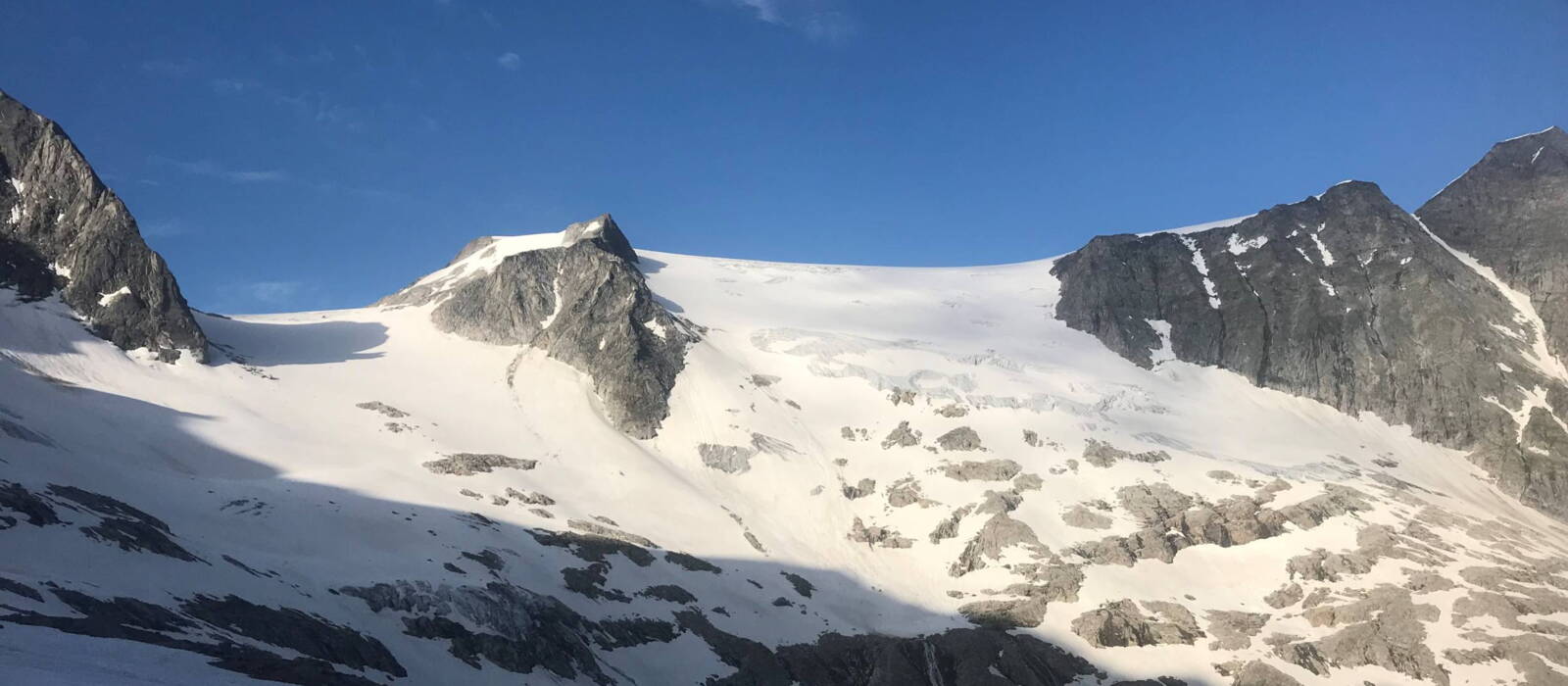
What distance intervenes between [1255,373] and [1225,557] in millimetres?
57056

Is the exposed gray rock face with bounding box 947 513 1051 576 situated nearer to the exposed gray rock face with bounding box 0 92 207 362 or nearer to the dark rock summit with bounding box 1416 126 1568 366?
the exposed gray rock face with bounding box 0 92 207 362

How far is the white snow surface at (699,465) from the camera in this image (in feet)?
218

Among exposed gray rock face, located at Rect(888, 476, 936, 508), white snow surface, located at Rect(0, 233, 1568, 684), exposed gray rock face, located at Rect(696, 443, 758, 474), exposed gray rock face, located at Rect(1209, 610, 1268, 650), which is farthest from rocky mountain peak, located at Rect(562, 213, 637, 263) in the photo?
exposed gray rock face, located at Rect(1209, 610, 1268, 650)

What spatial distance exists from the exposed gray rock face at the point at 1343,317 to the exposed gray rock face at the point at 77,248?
129 m

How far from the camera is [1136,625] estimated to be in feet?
281

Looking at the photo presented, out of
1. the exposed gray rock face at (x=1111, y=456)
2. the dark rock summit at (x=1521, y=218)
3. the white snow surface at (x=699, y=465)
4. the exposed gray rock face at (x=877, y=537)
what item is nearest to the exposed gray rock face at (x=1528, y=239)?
the dark rock summit at (x=1521, y=218)

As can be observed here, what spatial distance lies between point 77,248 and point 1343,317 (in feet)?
558

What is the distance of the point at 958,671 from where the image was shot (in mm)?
78750

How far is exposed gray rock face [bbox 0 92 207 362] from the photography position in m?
102

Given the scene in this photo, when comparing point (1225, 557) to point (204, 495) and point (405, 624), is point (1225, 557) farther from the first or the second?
point (204, 495)

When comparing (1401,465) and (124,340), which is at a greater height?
(124,340)

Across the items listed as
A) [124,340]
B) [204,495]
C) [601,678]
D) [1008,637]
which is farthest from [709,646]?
[124,340]

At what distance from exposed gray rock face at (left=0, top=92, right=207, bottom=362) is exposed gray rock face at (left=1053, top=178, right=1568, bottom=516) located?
129 metres

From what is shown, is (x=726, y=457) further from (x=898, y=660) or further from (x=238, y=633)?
(x=238, y=633)
